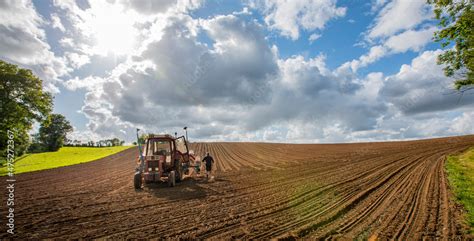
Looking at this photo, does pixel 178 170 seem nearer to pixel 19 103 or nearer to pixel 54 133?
pixel 19 103

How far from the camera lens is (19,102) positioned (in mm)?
23016

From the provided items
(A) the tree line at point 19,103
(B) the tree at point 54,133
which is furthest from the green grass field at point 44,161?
(B) the tree at point 54,133

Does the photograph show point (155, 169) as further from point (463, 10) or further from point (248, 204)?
point (463, 10)

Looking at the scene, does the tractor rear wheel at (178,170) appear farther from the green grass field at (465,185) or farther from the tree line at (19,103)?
the tree line at (19,103)

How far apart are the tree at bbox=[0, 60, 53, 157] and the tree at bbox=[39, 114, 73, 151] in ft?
106

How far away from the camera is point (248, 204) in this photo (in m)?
8.19

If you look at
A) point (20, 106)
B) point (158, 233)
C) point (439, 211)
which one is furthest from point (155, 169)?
point (20, 106)

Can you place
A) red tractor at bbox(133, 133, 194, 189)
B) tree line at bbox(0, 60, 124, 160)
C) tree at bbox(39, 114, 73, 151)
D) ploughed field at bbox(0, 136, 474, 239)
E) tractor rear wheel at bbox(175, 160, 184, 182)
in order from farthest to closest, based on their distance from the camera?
tree at bbox(39, 114, 73, 151)
tree line at bbox(0, 60, 124, 160)
tractor rear wheel at bbox(175, 160, 184, 182)
red tractor at bbox(133, 133, 194, 189)
ploughed field at bbox(0, 136, 474, 239)

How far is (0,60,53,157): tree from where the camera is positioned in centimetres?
2139

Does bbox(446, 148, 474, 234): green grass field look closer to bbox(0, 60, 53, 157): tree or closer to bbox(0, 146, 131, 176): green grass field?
bbox(0, 146, 131, 176): green grass field

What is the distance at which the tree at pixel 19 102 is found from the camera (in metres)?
21.4

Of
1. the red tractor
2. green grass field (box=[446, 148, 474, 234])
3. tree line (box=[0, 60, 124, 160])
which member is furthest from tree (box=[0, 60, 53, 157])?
green grass field (box=[446, 148, 474, 234])

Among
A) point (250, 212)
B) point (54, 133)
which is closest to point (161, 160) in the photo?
point (250, 212)

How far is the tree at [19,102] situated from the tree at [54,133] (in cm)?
3236
